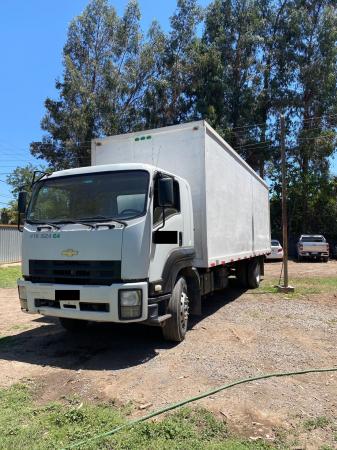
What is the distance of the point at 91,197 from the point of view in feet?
20.3

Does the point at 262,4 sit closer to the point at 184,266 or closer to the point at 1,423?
the point at 184,266

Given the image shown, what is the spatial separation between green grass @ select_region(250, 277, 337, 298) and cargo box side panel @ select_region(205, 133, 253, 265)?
193cm

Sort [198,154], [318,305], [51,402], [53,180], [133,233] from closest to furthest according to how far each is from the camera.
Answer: [51,402] < [133,233] < [53,180] < [198,154] < [318,305]

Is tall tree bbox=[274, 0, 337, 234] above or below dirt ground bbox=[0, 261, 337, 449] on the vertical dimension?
above

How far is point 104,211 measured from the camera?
5.96 m

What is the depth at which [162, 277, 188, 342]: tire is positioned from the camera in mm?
6465

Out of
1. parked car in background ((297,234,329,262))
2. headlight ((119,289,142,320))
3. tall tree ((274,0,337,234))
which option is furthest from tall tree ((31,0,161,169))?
headlight ((119,289,142,320))

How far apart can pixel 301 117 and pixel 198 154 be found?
100 feet

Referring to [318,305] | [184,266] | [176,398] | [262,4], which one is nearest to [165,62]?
[262,4]

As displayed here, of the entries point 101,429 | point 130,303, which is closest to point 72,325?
point 130,303

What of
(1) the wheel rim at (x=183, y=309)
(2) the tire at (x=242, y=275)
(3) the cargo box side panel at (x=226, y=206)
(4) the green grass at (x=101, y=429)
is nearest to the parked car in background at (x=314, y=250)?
(2) the tire at (x=242, y=275)

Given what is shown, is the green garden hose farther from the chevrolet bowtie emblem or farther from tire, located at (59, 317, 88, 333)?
tire, located at (59, 317, 88, 333)

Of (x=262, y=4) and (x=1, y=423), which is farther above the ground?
(x=262, y=4)

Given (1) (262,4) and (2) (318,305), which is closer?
(2) (318,305)
